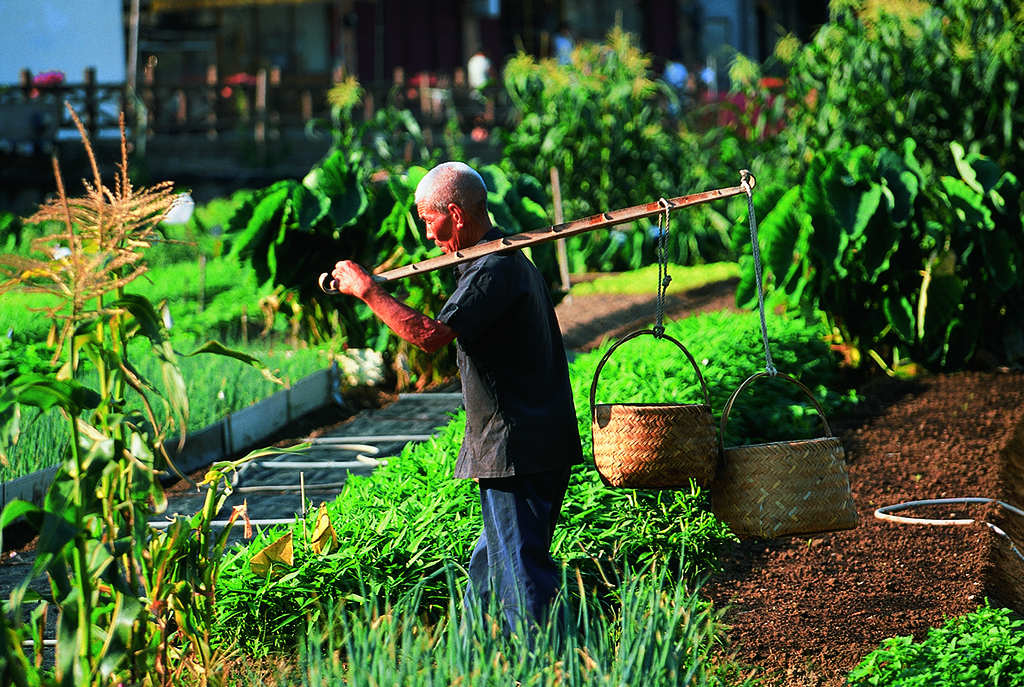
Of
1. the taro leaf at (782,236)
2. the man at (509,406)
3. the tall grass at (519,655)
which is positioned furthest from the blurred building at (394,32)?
the tall grass at (519,655)

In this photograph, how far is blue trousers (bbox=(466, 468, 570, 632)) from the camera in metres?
2.93

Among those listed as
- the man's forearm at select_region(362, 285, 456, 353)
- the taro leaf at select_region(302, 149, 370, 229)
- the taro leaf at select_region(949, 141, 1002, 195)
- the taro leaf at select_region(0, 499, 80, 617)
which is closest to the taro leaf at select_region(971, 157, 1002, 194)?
the taro leaf at select_region(949, 141, 1002, 195)

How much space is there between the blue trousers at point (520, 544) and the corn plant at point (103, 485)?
0.77 meters

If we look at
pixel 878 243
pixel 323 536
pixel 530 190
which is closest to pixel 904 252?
pixel 878 243

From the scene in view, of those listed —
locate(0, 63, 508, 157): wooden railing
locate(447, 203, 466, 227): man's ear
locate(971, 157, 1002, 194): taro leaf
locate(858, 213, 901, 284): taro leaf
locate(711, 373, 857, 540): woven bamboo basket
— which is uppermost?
locate(0, 63, 508, 157): wooden railing

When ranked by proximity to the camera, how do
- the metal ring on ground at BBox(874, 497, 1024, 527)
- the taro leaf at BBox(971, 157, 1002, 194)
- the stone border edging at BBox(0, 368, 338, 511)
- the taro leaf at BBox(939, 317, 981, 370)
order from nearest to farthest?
the metal ring on ground at BBox(874, 497, 1024, 527)
the stone border edging at BBox(0, 368, 338, 511)
the taro leaf at BBox(971, 157, 1002, 194)
the taro leaf at BBox(939, 317, 981, 370)

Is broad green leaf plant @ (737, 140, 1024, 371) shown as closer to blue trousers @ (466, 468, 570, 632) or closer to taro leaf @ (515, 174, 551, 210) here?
taro leaf @ (515, 174, 551, 210)

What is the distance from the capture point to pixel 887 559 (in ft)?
13.6

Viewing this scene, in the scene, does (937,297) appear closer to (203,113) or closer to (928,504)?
(928,504)

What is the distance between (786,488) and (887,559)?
121 centimetres

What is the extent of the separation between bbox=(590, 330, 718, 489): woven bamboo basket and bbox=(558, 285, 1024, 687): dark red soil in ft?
1.72

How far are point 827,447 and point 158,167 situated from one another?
16.2m

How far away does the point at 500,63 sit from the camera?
82.0ft

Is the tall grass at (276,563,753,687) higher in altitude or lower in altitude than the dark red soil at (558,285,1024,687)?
higher
